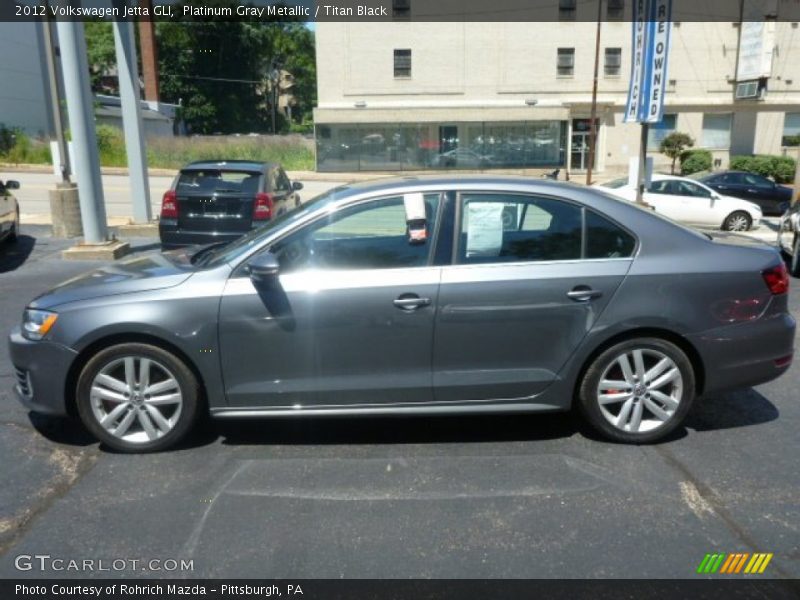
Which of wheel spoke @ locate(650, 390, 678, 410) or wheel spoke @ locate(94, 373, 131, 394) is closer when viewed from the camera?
wheel spoke @ locate(94, 373, 131, 394)

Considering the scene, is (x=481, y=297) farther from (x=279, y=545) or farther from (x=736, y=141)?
(x=736, y=141)

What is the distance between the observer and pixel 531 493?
3699mm

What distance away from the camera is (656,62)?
1386 cm

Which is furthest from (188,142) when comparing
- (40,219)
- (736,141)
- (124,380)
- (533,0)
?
(124,380)

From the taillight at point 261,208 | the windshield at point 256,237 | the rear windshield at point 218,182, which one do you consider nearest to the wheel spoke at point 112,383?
the windshield at point 256,237

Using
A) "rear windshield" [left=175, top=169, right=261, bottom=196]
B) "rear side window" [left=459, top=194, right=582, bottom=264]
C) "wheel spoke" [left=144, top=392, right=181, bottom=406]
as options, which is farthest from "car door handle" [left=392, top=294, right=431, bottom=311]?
"rear windshield" [left=175, top=169, right=261, bottom=196]

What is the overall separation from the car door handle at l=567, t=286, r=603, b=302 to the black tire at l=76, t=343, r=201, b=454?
224 centimetres

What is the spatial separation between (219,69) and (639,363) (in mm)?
67472

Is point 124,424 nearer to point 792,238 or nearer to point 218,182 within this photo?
point 218,182

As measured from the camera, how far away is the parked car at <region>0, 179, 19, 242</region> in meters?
10.7

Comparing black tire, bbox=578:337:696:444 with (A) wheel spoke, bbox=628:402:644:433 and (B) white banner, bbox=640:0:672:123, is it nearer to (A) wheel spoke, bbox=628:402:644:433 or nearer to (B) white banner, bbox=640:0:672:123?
(A) wheel spoke, bbox=628:402:644:433

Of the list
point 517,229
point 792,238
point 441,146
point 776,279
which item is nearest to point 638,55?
point 792,238

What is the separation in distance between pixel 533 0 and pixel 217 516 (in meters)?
39.6

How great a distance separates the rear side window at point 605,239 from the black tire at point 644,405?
1.74 ft
